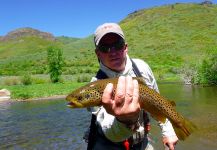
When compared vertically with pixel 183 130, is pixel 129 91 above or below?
above

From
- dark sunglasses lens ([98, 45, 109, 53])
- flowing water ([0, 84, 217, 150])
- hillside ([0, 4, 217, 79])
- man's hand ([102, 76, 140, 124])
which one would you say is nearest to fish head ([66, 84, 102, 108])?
man's hand ([102, 76, 140, 124])

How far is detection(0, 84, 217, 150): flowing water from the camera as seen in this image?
17.9 m

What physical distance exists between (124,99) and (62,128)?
2140 centimetres

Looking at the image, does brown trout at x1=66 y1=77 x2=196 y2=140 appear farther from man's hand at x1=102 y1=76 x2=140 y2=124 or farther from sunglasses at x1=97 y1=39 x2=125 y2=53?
sunglasses at x1=97 y1=39 x2=125 y2=53

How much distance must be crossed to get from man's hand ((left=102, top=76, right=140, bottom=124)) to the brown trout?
246 millimetres

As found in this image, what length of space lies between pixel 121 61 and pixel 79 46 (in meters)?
145

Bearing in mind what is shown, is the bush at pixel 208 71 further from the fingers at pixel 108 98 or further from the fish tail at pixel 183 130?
the fingers at pixel 108 98

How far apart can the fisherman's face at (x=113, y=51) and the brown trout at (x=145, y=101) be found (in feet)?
2.26

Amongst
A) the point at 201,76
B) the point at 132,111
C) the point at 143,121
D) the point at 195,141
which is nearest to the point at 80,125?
the point at 195,141

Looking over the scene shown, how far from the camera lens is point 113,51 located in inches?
164

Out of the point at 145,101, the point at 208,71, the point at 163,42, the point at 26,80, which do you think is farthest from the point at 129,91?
the point at 163,42

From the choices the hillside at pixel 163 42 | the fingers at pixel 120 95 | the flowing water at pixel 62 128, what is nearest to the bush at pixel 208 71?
the flowing water at pixel 62 128

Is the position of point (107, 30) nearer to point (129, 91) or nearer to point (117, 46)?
point (117, 46)

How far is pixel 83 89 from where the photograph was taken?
3594 millimetres
